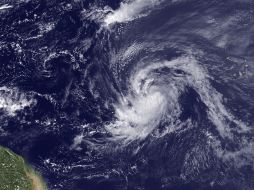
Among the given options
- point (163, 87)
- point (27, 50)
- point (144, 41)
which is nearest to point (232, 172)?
point (163, 87)

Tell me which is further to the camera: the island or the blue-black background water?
the blue-black background water

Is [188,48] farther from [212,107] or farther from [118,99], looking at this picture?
[118,99]

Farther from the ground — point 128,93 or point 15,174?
point 15,174

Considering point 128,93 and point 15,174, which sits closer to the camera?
point 15,174
